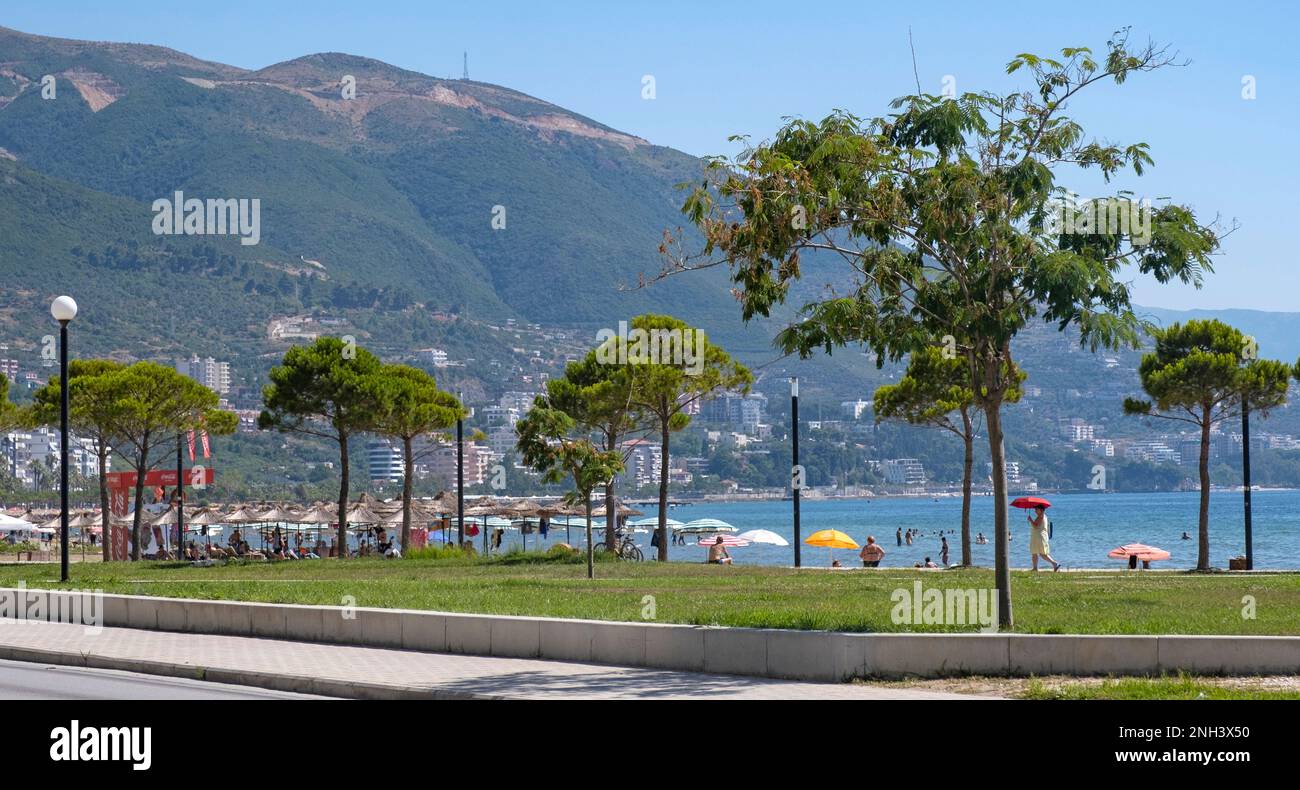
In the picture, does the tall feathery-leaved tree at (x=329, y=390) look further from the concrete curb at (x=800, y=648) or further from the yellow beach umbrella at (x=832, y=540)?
the concrete curb at (x=800, y=648)

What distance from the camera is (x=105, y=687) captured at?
553 inches

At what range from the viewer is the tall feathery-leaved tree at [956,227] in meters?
14.6

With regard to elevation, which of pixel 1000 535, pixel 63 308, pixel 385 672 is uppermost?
pixel 63 308

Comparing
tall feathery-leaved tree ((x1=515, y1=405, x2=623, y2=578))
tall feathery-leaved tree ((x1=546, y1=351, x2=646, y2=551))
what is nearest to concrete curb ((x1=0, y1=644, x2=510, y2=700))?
tall feathery-leaved tree ((x1=515, y1=405, x2=623, y2=578))

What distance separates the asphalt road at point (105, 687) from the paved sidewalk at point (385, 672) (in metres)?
0.19

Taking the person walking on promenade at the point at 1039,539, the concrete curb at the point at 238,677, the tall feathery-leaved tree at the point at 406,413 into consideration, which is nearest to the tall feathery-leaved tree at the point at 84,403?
the tall feathery-leaved tree at the point at 406,413

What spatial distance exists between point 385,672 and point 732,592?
28.3ft

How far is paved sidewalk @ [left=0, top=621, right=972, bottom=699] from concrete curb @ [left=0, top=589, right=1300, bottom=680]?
0.18 meters

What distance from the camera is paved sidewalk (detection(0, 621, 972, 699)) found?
40.2 ft

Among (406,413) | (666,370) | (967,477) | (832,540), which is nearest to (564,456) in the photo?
(666,370)

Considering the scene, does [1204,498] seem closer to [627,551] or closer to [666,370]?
[666,370]

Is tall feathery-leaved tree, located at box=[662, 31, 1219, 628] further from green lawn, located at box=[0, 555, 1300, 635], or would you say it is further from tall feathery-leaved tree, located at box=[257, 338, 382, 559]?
tall feathery-leaved tree, located at box=[257, 338, 382, 559]
